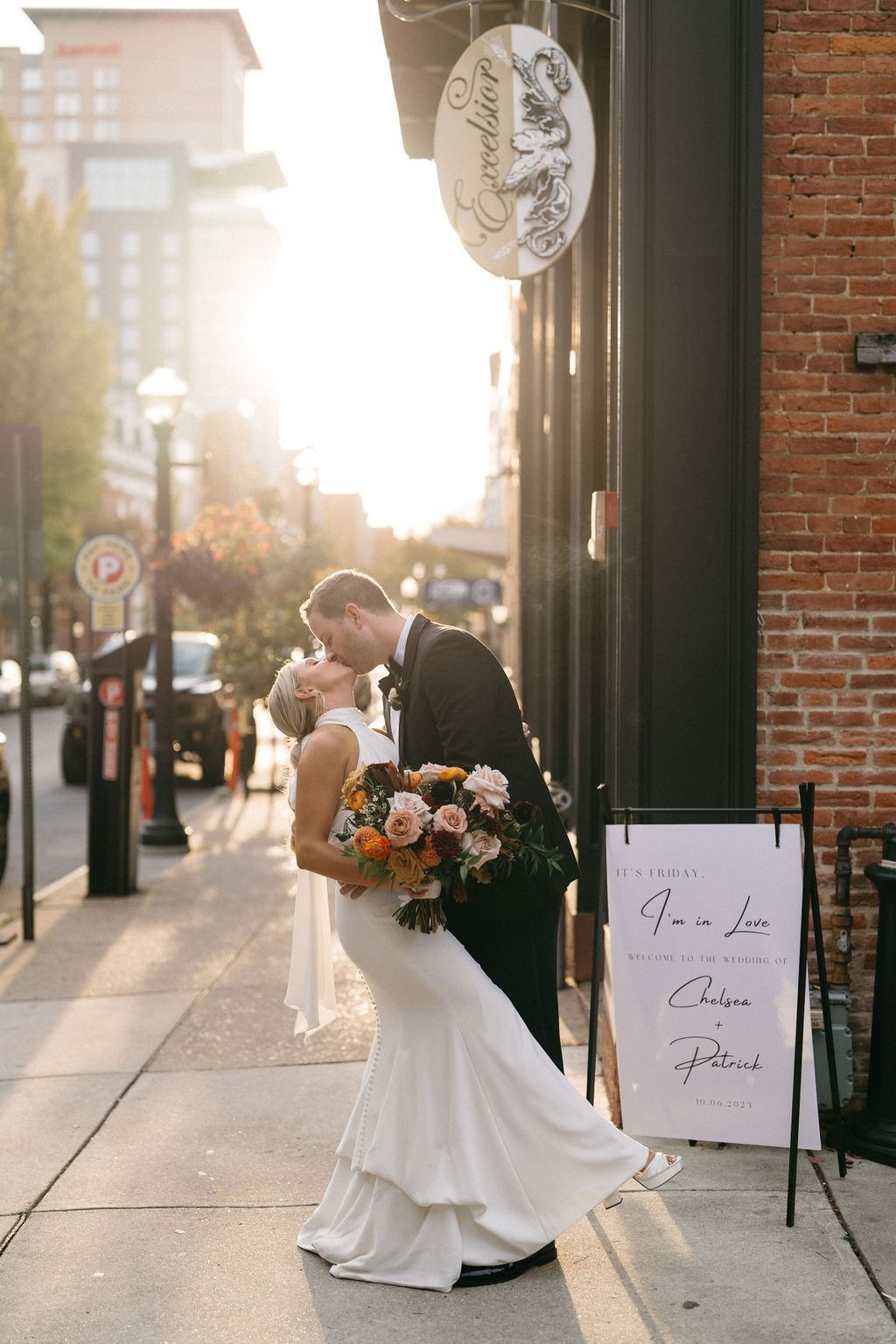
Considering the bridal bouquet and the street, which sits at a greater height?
the bridal bouquet

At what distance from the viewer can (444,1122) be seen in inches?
153

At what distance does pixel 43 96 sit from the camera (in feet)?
372

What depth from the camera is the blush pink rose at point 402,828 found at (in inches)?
142

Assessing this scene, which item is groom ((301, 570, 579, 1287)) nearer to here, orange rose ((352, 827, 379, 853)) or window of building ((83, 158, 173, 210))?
orange rose ((352, 827, 379, 853))

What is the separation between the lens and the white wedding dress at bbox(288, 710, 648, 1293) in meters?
3.85

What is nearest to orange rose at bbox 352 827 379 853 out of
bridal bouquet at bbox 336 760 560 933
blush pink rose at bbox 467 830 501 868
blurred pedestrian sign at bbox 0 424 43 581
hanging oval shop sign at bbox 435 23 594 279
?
bridal bouquet at bbox 336 760 560 933

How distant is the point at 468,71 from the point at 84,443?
132 ft

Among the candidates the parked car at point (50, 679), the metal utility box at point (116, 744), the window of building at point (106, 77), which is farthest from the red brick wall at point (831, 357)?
the window of building at point (106, 77)

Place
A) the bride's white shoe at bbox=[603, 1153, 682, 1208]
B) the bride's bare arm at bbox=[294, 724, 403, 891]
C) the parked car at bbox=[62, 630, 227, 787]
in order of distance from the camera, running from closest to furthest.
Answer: the bride's bare arm at bbox=[294, 724, 403, 891]
the bride's white shoe at bbox=[603, 1153, 682, 1208]
the parked car at bbox=[62, 630, 227, 787]

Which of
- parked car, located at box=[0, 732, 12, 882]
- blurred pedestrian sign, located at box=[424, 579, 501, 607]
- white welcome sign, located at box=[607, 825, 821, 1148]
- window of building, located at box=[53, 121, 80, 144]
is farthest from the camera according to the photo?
window of building, located at box=[53, 121, 80, 144]

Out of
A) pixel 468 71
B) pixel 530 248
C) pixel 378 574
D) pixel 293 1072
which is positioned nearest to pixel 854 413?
pixel 530 248

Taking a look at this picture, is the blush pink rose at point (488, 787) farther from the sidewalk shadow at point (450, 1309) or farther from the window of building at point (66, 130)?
the window of building at point (66, 130)

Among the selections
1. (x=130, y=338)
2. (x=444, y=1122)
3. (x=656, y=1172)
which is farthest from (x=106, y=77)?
(x=656, y=1172)

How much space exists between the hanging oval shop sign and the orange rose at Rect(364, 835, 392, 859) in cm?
290
